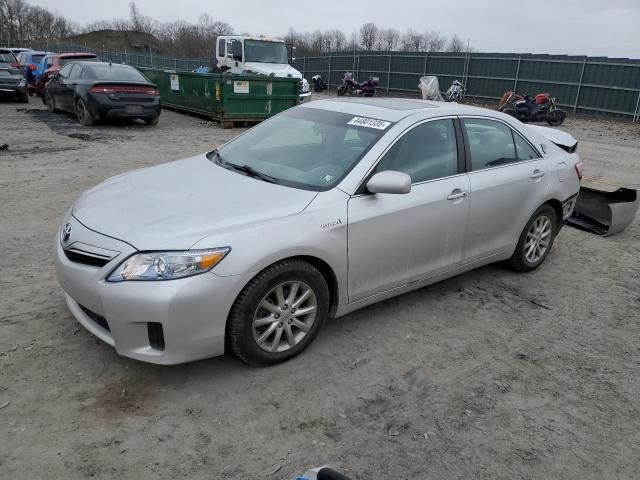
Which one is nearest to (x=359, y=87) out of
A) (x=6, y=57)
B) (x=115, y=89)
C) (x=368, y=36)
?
(x=6, y=57)

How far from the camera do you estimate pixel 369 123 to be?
150 inches

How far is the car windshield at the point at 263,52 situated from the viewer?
639 inches

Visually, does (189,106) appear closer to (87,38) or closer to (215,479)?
(215,479)

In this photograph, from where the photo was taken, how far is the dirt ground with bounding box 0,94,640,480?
2.54 m

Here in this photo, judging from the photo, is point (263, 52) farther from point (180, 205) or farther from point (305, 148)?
point (180, 205)

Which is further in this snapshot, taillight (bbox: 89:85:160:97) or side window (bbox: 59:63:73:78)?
side window (bbox: 59:63:73:78)

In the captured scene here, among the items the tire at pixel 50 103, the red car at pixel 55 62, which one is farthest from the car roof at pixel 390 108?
the red car at pixel 55 62

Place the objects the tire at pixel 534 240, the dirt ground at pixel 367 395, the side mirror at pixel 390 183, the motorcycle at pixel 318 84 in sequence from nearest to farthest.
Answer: the dirt ground at pixel 367 395 → the side mirror at pixel 390 183 → the tire at pixel 534 240 → the motorcycle at pixel 318 84

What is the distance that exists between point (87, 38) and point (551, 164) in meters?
121

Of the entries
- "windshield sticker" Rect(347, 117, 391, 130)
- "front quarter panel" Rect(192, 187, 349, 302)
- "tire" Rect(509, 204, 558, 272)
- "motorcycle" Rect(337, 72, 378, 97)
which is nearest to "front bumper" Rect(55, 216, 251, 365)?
"front quarter panel" Rect(192, 187, 349, 302)

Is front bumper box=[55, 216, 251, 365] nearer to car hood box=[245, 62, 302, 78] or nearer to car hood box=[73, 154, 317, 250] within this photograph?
car hood box=[73, 154, 317, 250]

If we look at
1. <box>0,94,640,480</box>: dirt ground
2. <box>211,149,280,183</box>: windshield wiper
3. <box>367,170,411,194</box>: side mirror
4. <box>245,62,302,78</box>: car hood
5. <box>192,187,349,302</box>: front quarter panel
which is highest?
<box>245,62,302,78</box>: car hood

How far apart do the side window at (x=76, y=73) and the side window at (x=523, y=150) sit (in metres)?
11.3

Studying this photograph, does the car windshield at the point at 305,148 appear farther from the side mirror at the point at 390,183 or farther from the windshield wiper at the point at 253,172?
the side mirror at the point at 390,183
